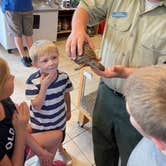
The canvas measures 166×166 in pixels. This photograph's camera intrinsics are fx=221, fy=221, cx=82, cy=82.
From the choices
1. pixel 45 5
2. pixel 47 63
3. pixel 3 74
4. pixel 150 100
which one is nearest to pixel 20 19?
pixel 45 5

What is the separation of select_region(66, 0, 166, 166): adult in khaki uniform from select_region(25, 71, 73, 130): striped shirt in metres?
0.23

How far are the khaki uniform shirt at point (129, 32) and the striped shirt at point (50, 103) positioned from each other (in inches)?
11.6

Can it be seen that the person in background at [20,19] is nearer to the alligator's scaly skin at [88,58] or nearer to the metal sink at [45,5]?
the metal sink at [45,5]

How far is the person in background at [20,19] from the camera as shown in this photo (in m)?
2.62

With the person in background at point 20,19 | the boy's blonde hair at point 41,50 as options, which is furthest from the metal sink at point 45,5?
the boy's blonde hair at point 41,50

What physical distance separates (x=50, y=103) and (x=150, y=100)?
0.93 m

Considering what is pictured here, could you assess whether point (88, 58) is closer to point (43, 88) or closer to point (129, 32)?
point (129, 32)

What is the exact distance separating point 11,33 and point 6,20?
189mm

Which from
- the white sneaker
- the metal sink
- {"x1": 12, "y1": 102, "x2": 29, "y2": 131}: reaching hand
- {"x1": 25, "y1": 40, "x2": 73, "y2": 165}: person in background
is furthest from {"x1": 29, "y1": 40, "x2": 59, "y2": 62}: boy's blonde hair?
the metal sink

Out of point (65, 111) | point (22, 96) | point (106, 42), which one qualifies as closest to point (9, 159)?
point (65, 111)

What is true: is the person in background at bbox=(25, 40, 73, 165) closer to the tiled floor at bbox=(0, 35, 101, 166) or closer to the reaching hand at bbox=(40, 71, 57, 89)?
the reaching hand at bbox=(40, 71, 57, 89)

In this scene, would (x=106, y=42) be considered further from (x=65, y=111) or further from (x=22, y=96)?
(x=22, y=96)

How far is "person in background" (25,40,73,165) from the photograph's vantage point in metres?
1.26

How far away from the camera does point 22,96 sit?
233 centimetres
